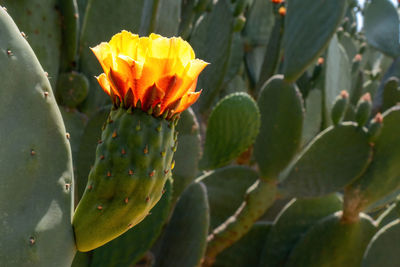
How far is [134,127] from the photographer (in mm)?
899

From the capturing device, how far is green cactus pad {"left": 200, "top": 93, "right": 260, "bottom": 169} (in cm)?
221

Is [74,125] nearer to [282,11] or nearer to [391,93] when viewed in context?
[282,11]

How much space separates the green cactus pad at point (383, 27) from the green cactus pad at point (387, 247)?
1.69 meters

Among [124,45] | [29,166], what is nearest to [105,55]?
[124,45]

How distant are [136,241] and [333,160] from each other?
3.09 feet

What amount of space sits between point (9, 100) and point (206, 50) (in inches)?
67.7

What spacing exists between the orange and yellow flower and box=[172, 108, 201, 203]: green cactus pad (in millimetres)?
1151

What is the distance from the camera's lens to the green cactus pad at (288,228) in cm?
248

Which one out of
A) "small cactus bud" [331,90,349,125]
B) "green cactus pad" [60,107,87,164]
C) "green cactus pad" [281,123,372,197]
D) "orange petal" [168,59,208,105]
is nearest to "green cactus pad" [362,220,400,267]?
"green cactus pad" [281,123,372,197]

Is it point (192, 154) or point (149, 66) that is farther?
point (192, 154)

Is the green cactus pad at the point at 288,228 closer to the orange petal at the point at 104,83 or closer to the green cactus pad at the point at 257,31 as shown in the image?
the green cactus pad at the point at 257,31

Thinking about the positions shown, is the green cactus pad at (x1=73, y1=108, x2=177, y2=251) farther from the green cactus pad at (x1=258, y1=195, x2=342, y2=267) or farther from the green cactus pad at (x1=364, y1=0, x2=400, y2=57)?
the green cactus pad at (x1=364, y1=0, x2=400, y2=57)

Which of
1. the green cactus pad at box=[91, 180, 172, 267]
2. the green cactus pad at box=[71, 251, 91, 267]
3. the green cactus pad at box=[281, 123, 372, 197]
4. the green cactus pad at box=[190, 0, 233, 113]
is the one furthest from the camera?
the green cactus pad at box=[190, 0, 233, 113]

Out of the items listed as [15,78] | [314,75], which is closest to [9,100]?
[15,78]
